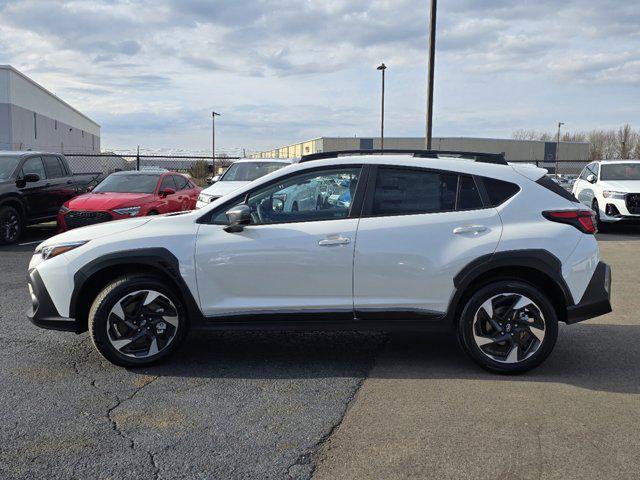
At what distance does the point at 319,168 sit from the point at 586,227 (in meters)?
2.10

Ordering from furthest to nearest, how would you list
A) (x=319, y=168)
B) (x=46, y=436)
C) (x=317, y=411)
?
(x=319, y=168)
(x=317, y=411)
(x=46, y=436)

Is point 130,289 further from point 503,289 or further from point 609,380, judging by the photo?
point 609,380

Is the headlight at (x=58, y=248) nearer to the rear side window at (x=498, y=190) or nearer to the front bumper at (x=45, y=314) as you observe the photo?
the front bumper at (x=45, y=314)

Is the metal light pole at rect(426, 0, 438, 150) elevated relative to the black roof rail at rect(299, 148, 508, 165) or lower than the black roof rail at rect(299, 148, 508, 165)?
elevated

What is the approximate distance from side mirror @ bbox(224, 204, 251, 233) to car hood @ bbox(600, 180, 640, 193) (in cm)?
1216

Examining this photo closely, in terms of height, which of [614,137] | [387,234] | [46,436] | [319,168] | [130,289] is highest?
[614,137]

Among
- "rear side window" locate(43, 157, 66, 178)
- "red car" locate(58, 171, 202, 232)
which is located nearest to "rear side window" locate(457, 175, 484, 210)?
"red car" locate(58, 171, 202, 232)

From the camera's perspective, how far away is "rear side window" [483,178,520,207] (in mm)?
4645

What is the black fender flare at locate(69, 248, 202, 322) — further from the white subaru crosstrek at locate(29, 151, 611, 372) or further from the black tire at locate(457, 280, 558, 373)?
the black tire at locate(457, 280, 558, 373)

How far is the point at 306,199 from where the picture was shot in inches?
185

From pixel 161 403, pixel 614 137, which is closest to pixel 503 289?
pixel 161 403

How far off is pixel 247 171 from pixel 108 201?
3451mm

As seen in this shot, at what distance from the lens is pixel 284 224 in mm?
4609

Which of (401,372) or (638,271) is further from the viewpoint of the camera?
(638,271)
